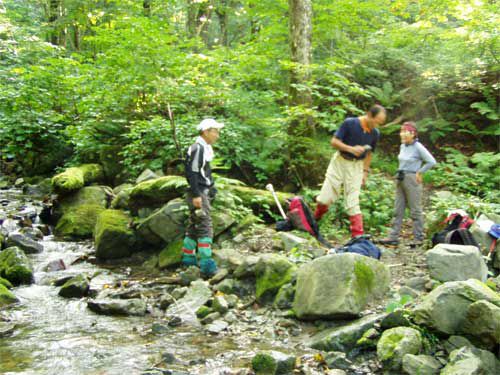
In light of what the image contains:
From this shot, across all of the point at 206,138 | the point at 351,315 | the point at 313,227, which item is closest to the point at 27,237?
the point at 206,138

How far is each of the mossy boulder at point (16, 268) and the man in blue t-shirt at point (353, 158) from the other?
16.3ft

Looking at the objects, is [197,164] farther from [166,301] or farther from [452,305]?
[452,305]

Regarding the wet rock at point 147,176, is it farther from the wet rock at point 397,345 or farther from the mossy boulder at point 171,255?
the wet rock at point 397,345

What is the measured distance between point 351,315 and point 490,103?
9.24 meters

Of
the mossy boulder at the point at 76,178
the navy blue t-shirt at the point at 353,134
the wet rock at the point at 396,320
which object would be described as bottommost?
the wet rock at the point at 396,320

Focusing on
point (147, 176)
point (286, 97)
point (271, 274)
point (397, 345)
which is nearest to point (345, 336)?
point (397, 345)

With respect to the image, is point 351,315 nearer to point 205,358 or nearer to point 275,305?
point 275,305

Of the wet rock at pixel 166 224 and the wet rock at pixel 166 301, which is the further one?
the wet rock at pixel 166 224

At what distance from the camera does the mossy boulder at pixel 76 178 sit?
35.0 ft

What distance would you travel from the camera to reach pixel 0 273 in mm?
7000

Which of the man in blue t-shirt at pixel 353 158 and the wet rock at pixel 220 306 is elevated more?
the man in blue t-shirt at pixel 353 158

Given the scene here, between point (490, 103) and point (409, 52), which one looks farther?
point (409, 52)

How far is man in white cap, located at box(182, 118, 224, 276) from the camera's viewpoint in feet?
21.8

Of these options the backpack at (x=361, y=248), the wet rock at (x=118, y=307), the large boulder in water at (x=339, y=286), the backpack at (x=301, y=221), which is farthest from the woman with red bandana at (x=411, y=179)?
the wet rock at (x=118, y=307)
